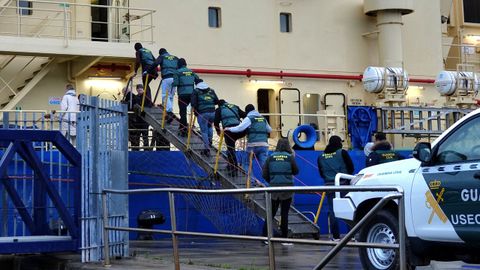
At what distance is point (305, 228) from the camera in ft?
49.3

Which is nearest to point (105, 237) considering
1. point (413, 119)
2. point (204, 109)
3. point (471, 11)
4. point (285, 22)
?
point (204, 109)

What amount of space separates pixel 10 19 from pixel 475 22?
1676 centimetres

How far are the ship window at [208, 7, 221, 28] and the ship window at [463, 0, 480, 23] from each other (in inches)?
420

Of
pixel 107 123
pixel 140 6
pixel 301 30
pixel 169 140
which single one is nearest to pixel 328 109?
pixel 301 30

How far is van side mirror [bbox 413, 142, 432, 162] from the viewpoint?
9.51m

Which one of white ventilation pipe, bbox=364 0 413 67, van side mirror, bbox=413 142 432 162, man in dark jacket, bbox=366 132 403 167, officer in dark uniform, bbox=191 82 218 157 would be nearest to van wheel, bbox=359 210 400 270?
van side mirror, bbox=413 142 432 162

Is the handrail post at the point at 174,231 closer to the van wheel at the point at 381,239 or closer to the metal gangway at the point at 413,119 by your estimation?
the van wheel at the point at 381,239

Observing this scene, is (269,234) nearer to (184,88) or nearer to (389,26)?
(184,88)

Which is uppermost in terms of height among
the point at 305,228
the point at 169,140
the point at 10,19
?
the point at 10,19

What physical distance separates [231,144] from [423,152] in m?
7.78

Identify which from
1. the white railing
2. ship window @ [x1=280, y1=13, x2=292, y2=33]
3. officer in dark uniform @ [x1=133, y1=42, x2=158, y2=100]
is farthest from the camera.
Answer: ship window @ [x1=280, y1=13, x2=292, y2=33]

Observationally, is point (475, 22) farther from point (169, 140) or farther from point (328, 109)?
point (169, 140)

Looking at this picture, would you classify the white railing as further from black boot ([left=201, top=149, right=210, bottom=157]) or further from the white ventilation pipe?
the white ventilation pipe

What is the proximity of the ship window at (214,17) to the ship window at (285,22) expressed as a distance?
2058mm
